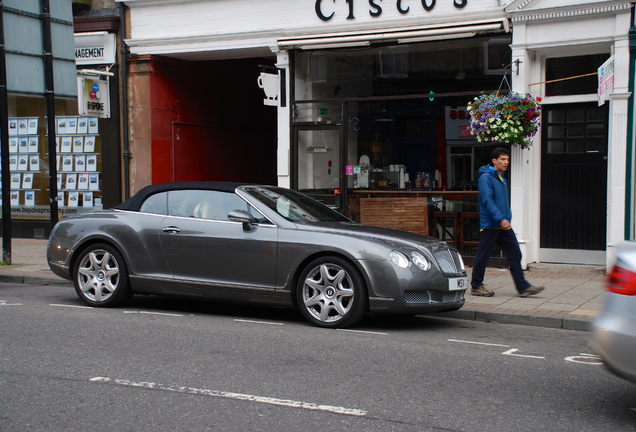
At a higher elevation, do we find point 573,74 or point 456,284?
point 573,74

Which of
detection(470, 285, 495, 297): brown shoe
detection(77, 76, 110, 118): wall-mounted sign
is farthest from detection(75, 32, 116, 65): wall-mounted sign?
detection(470, 285, 495, 297): brown shoe

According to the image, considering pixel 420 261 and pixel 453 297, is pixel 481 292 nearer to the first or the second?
pixel 453 297

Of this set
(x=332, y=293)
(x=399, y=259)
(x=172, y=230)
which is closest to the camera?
(x=399, y=259)

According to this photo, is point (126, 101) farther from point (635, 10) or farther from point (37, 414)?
point (37, 414)

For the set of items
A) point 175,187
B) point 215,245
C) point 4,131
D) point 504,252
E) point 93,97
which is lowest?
point 504,252

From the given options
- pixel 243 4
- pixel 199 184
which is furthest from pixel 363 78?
pixel 199 184

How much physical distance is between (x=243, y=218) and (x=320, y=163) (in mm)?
6338

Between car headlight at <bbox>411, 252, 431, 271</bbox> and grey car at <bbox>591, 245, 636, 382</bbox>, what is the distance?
2.89 meters

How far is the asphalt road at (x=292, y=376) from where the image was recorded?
4707mm

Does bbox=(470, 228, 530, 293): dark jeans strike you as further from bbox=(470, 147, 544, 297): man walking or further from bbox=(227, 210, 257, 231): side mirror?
bbox=(227, 210, 257, 231): side mirror

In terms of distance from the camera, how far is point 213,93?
1712 centimetres

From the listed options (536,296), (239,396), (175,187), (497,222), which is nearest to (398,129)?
(497,222)

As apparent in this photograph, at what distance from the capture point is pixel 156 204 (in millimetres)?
8898

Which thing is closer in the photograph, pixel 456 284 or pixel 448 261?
pixel 456 284
